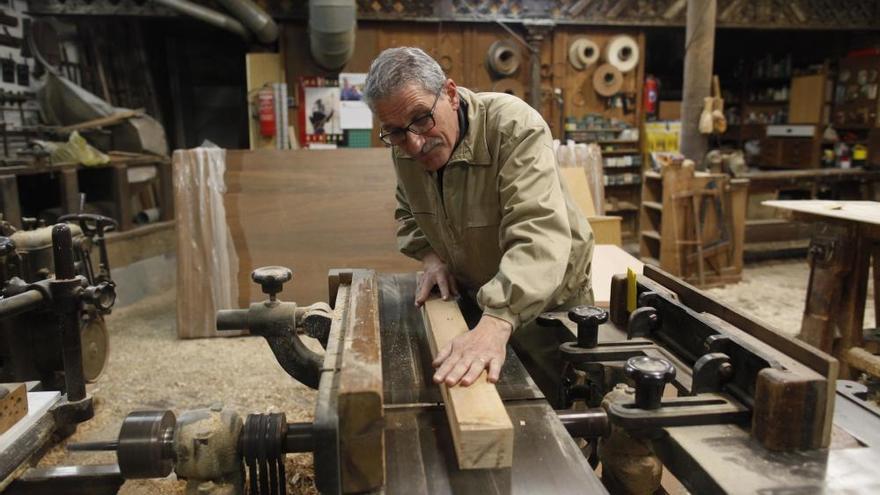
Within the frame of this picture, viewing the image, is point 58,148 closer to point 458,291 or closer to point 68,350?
point 68,350

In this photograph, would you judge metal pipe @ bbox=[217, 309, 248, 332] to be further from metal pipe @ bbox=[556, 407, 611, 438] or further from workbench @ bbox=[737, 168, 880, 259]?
workbench @ bbox=[737, 168, 880, 259]

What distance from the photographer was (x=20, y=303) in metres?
1.83

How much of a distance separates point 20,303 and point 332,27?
3.77 meters

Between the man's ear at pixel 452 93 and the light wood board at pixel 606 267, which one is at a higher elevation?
the man's ear at pixel 452 93

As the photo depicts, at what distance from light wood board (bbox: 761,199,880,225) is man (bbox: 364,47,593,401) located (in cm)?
176

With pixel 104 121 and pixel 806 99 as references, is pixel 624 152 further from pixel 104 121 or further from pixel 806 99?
pixel 104 121

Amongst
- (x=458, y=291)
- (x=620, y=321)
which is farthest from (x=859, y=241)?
(x=458, y=291)

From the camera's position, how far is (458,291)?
1.76m

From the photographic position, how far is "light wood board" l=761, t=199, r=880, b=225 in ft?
9.18

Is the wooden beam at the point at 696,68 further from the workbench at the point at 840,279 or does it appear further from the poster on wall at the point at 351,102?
the poster on wall at the point at 351,102

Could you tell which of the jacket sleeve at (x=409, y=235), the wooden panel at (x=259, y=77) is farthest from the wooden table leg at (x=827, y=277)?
the wooden panel at (x=259, y=77)

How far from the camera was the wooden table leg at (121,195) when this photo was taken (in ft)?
15.3

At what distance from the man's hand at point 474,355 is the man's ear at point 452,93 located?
1.90 feet

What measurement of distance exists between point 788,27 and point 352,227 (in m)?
5.66
